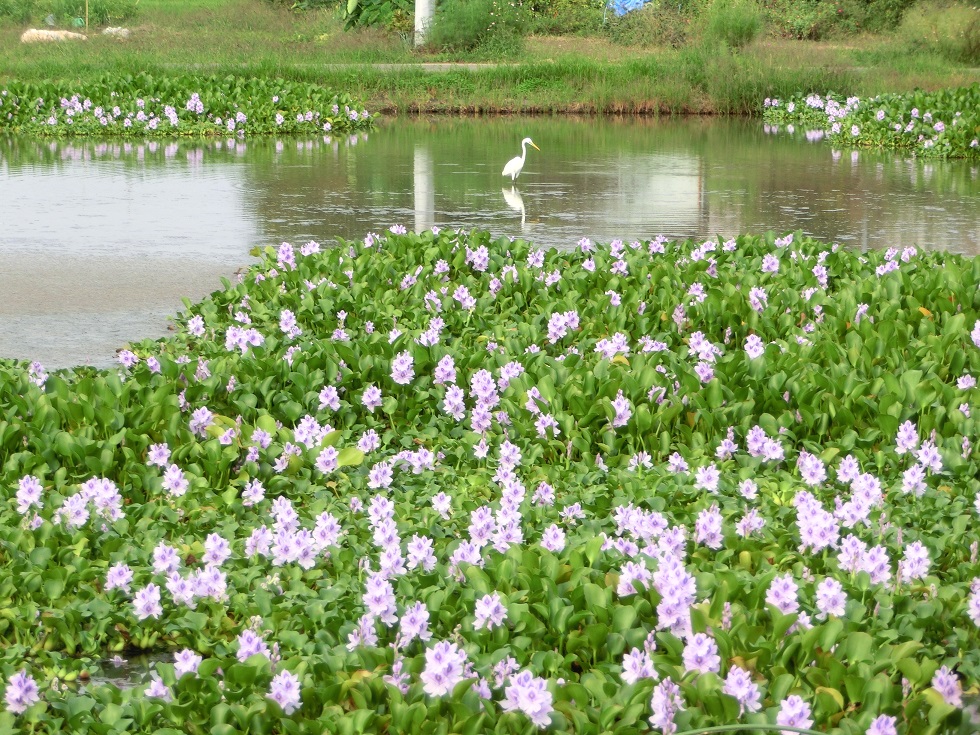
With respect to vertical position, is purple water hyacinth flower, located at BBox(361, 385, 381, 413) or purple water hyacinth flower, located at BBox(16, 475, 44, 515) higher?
purple water hyacinth flower, located at BBox(361, 385, 381, 413)

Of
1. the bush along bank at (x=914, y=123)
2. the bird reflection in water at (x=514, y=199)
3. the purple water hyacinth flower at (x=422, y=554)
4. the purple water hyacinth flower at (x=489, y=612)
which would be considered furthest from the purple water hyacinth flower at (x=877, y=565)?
the bush along bank at (x=914, y=123)

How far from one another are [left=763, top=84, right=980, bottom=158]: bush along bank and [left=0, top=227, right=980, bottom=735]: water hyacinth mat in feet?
29.4

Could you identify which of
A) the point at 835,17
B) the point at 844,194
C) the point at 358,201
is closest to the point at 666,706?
the point at 358,201

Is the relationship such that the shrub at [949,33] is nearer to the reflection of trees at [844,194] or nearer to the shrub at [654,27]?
the shrub at [654,27]

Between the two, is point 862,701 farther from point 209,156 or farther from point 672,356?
point 209,156

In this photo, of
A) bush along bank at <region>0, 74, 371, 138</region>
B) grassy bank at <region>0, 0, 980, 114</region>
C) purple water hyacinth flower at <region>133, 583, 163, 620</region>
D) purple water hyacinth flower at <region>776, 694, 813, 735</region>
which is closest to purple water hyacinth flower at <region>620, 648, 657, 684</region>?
purple water hyacinth flower at <region>776, 694, 813, 735</region>

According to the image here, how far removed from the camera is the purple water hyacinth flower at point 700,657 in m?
3.08

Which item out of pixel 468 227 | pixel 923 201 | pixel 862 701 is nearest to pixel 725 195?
pixel 923 201

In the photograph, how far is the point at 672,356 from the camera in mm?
5512

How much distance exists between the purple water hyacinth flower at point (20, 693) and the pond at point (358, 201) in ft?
10.7

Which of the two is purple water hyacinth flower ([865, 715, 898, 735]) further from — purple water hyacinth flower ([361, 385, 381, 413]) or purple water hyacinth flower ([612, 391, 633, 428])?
purple water hyacinth flower ([361, 385, 381, 413])

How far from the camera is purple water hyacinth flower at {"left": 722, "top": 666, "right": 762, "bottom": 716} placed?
2.98 metres

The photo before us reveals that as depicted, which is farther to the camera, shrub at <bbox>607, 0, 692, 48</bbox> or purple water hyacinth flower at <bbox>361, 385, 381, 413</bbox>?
shrub at <bbox>607, 0, 692, 48</bbox>

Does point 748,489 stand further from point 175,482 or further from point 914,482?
point 175,482
